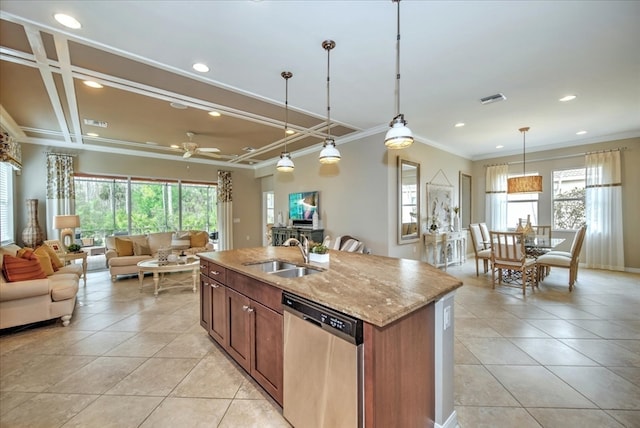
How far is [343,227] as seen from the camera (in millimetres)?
5613

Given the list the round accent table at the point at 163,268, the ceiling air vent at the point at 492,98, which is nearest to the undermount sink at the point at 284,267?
the round accent table at the point at 163,268

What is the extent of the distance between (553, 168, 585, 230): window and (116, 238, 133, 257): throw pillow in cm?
986

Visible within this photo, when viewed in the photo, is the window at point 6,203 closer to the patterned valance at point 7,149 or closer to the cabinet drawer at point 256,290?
the patterned valance at point 7,149

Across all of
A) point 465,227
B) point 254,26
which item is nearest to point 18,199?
point 254,26

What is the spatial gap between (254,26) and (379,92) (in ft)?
6.01

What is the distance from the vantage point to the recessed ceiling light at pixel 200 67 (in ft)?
Answer: 9.14

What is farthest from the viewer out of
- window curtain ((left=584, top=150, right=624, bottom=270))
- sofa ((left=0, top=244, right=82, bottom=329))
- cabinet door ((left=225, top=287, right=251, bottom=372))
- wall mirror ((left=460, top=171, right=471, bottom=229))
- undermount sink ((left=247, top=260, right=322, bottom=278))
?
wall mirror ((left=460, top=171, right=471, bottom=229))

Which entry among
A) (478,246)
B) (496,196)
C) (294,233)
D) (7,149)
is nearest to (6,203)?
(7,149)

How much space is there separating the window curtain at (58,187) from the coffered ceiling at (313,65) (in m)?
0.90

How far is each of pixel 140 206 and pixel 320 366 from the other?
7452mm

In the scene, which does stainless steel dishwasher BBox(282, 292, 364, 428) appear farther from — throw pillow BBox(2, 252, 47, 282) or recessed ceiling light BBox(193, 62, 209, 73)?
throw pillow BBox(2, 252, 47, 282)

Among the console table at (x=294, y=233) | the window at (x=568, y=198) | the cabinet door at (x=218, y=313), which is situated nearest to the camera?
the cabinet door at (x=218, y=313)

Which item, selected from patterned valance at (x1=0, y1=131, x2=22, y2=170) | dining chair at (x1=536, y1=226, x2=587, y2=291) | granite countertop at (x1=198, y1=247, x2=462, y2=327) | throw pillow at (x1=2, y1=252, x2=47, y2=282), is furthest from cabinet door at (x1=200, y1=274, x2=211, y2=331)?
dining chair at (x1=536, y1=226, x2=587, y2=291)

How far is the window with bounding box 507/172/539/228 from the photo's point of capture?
672cm
